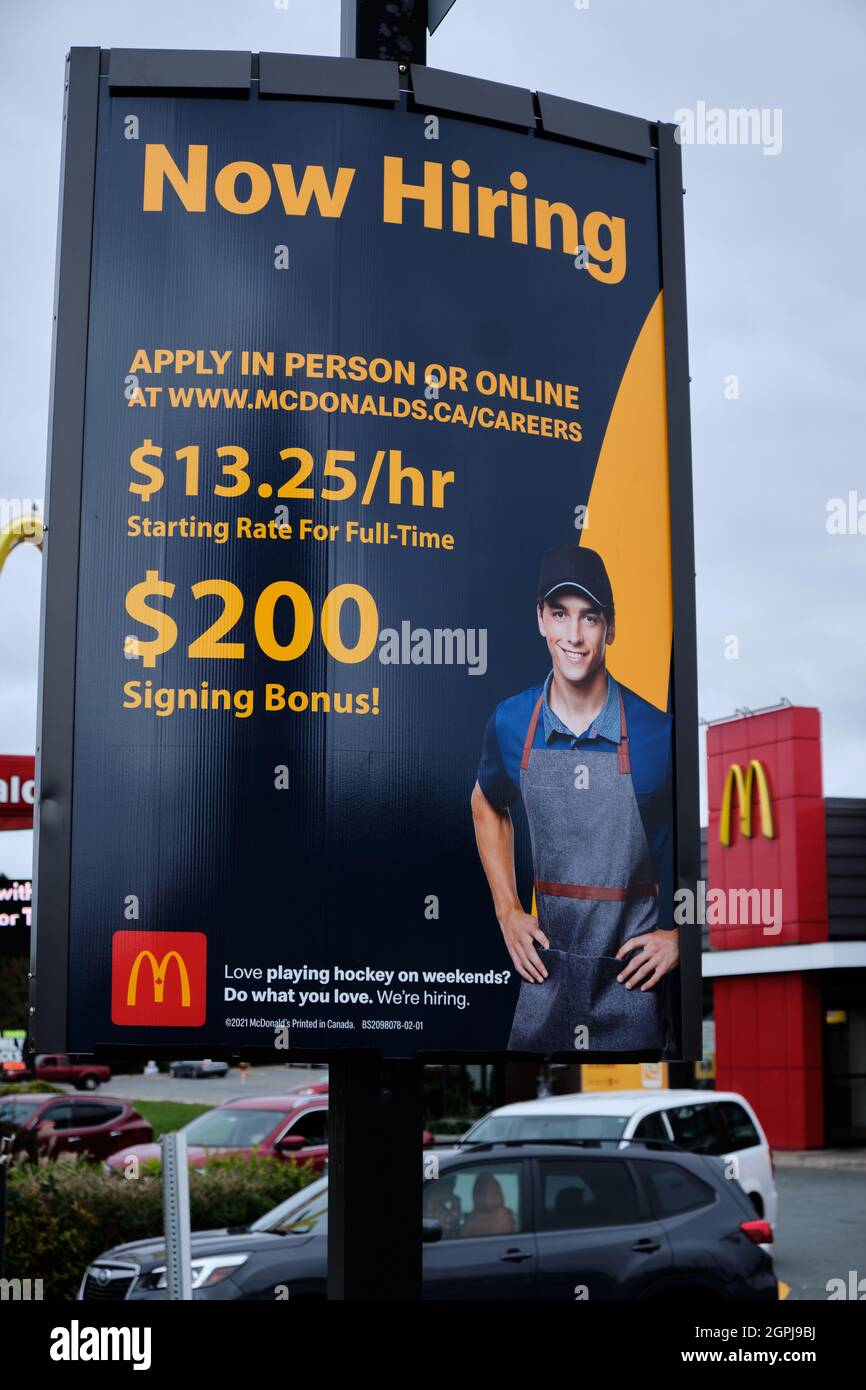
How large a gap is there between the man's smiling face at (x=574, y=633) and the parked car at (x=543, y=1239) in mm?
5656

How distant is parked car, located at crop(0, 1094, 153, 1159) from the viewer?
2409 centimetres

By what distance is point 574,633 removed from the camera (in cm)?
565

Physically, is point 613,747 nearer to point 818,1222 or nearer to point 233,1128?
point 233,1128

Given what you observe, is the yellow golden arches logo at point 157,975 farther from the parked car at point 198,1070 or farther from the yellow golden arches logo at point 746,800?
the parked car at point 198,1070

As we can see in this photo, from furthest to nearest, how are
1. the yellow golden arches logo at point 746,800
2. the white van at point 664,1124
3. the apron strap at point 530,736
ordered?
the yellow golden arches logo at point 746,800, the white van at point 664,1124, the apron strap at point 530,736

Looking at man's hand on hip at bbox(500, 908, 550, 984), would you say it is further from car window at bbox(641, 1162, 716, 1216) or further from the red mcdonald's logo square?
car window at bbox(641, 1162, 716, 1216)

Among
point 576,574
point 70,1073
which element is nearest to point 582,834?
point 576,574

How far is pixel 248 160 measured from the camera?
218 inches

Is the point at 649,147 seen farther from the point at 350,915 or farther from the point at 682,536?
the point at 350,915

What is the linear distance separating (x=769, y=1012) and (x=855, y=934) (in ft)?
7.74

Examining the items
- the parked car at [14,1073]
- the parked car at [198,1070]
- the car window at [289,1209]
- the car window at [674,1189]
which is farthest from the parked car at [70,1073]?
the car window at [674,1189]

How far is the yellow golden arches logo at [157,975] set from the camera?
502 cm

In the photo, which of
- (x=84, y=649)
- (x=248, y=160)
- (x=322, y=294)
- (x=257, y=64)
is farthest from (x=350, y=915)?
(x=257, y=64)

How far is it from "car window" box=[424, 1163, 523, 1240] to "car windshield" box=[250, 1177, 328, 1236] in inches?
29.0
